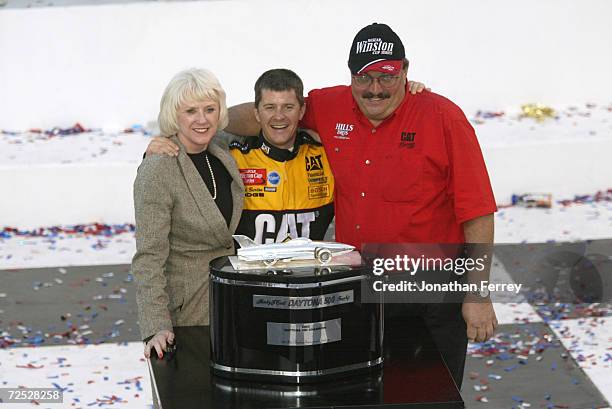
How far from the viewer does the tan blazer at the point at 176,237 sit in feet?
9.29

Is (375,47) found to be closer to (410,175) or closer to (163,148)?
(410,175)

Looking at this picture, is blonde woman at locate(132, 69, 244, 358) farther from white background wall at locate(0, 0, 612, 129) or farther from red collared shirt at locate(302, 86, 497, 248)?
Answer: white background wall at locate(0, 0, 612, 129)

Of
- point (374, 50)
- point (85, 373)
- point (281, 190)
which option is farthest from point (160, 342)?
point (85, 373)

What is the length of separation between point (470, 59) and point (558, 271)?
6.57 ft

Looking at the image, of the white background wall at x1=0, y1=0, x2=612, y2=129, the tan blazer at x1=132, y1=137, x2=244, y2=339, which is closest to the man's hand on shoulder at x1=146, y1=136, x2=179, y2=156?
the tan blazer at x1=132, y1=137, x2=244, y2=339

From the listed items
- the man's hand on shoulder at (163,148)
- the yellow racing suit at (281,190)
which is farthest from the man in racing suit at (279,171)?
the man's hand on shoulder at (163,148)

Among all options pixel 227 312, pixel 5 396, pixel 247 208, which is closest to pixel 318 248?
pixel 227 312

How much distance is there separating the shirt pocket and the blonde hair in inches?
21.0

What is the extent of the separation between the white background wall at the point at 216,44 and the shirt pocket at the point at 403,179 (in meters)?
3.66

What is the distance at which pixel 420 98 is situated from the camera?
3219 mm

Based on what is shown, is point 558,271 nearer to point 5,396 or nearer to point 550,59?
point 550,59

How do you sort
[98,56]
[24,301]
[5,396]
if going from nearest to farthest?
[5,396] → [24,301] → [98,56]

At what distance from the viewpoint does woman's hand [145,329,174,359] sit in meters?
2.69

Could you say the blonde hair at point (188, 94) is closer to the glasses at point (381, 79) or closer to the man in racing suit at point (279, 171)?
the man in racing suit at point (279, 171)
